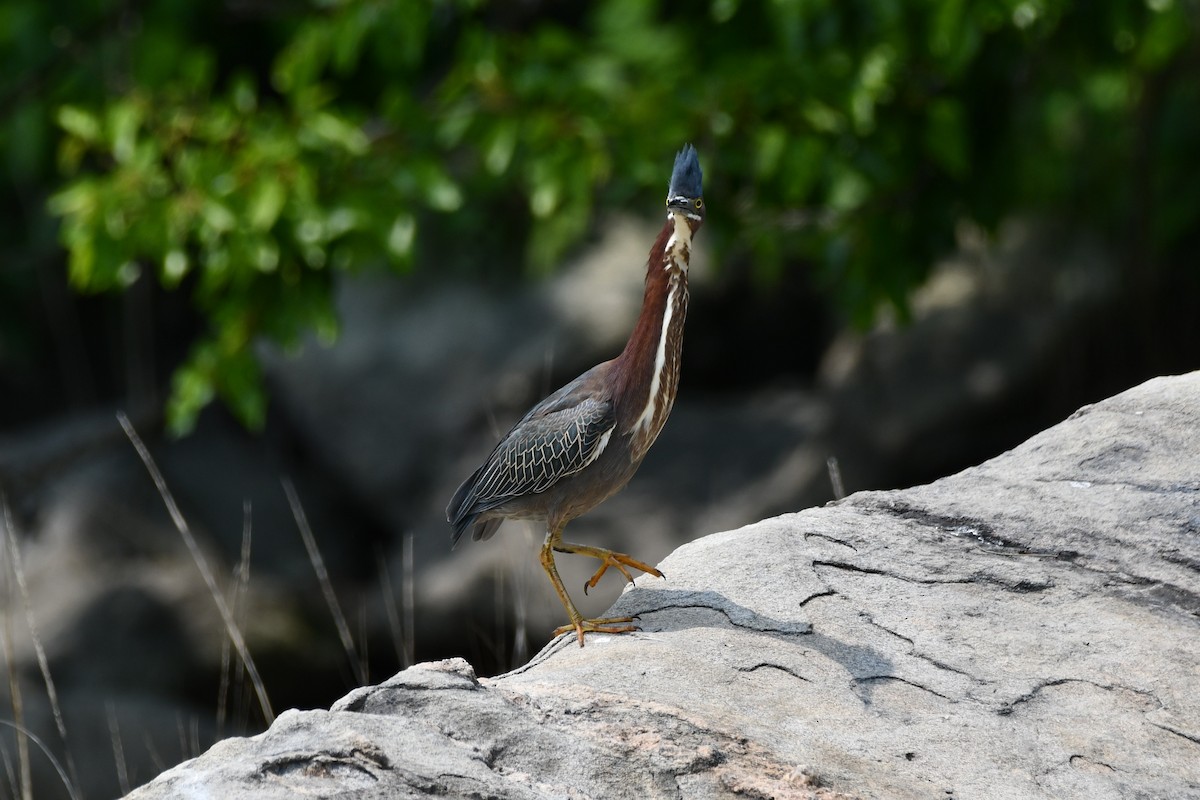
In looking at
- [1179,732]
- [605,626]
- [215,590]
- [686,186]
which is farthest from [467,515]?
[1179,732]

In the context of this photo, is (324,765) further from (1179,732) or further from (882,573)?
(1179,732)

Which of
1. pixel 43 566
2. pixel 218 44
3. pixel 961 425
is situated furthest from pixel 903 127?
pixel 43 566

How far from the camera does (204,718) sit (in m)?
8.15

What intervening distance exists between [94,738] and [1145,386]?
19.4ft

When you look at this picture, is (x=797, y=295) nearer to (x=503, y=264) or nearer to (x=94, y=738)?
(x=503, y=264)

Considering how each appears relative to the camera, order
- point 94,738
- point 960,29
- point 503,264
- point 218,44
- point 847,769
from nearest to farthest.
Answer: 1. point 847,769
2. point 960,29
3. point 94,738
4. point 218,44
5. point 503,264

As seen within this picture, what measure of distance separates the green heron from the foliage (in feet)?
7.85

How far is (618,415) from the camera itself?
153 inches

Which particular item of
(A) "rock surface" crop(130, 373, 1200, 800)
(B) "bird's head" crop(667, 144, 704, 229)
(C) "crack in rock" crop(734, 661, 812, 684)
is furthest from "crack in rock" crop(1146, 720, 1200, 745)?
(B) "bird's head" crop(667, 144, 704, 229)

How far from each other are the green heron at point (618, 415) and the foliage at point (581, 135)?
239 centimetres

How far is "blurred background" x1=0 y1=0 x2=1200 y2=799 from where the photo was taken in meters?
6.34

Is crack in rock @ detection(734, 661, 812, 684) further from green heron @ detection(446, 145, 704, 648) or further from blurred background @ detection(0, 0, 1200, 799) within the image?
blurred background @ detection(0, 0, 1200, 799)

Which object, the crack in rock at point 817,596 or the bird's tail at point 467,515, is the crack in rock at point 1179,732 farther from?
the bird's tail at point 467,515

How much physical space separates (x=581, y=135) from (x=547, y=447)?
276 centimetres
